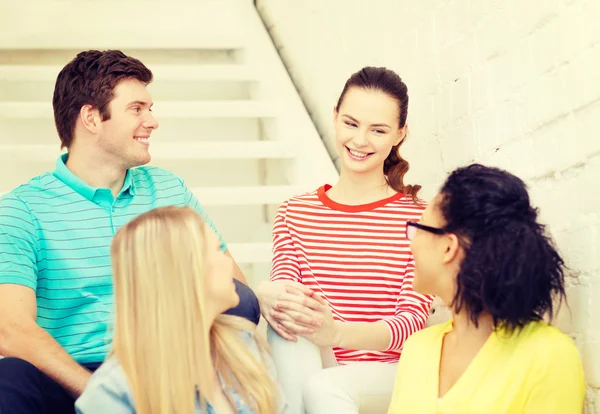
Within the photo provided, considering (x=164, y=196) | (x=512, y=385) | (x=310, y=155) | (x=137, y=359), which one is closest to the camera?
(x=512, y=385)

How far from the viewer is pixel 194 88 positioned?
3.78 m

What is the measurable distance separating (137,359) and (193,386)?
0.12m

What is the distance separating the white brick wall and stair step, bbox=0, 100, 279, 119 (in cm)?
58

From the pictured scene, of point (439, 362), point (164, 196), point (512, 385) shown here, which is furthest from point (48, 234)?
point (512, 385)

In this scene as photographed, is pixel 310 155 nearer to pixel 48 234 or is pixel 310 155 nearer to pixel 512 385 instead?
pixel 48 234

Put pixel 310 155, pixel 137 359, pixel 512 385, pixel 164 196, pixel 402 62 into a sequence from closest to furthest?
pixel 512 385 → pixel 137 359 → pixel 164 196 → pixel 402 62 → pixel 310 155

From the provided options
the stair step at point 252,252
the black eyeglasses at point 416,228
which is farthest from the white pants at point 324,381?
the stair step at point 252,252

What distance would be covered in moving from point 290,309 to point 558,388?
2.08 feet

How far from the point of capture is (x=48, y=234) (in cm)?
207

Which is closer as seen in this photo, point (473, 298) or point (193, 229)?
point (473, 298)

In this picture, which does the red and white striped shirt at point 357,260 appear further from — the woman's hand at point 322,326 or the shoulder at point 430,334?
the shoulder at point 430,334

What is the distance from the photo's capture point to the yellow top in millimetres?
1399

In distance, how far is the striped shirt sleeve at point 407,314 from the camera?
1.93 meters

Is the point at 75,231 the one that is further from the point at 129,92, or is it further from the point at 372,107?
the point at 372,107
